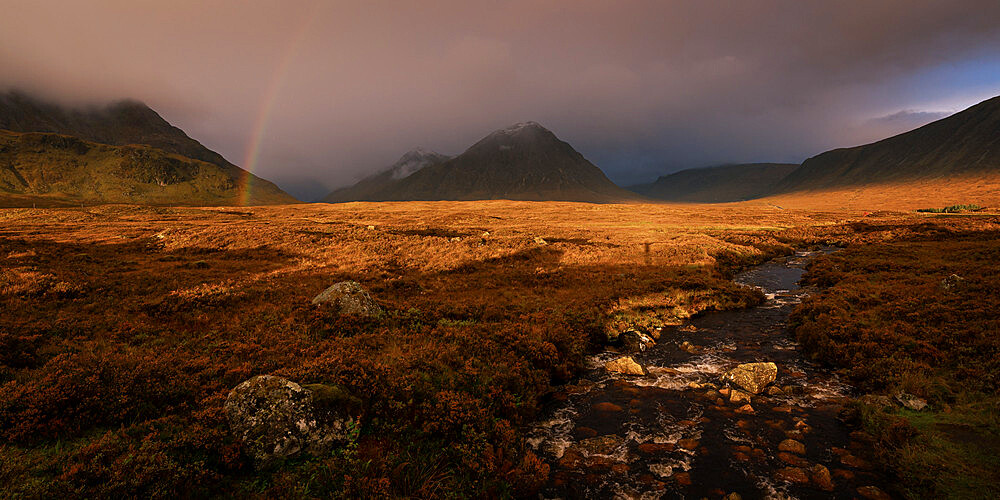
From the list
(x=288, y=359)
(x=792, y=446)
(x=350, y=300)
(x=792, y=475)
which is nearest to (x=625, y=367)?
(x=792, y=446)

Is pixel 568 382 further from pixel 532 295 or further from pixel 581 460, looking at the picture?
pixel 532 295

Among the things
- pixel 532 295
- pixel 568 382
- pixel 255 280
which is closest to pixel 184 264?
pixel 255 280

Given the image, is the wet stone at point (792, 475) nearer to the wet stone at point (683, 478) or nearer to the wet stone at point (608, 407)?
the wet stone at point (683, 478)

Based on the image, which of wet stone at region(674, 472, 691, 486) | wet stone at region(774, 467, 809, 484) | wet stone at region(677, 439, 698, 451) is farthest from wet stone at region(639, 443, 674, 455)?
wet stone at region(774, 467, 809, 484)

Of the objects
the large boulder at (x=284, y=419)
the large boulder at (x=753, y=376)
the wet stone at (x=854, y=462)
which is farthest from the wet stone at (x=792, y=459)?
the large boulder at (x=284, y=419)

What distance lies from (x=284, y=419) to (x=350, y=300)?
866 cm

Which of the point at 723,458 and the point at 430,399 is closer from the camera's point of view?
the point at 723,458

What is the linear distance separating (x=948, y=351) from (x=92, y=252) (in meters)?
50.1

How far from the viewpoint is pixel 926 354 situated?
1209cm

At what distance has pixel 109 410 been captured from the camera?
8086 mm

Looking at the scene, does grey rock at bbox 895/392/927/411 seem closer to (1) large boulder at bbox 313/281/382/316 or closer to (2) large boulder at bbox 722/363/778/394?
(2) large boulder at bbox 722/363/778/394

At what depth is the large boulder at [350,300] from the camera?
15.9 m

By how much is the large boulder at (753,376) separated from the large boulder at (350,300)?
1374 cm

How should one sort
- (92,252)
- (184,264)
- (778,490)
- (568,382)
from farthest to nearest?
(92,252) → (184,264) → (568,382) → (778,490)
